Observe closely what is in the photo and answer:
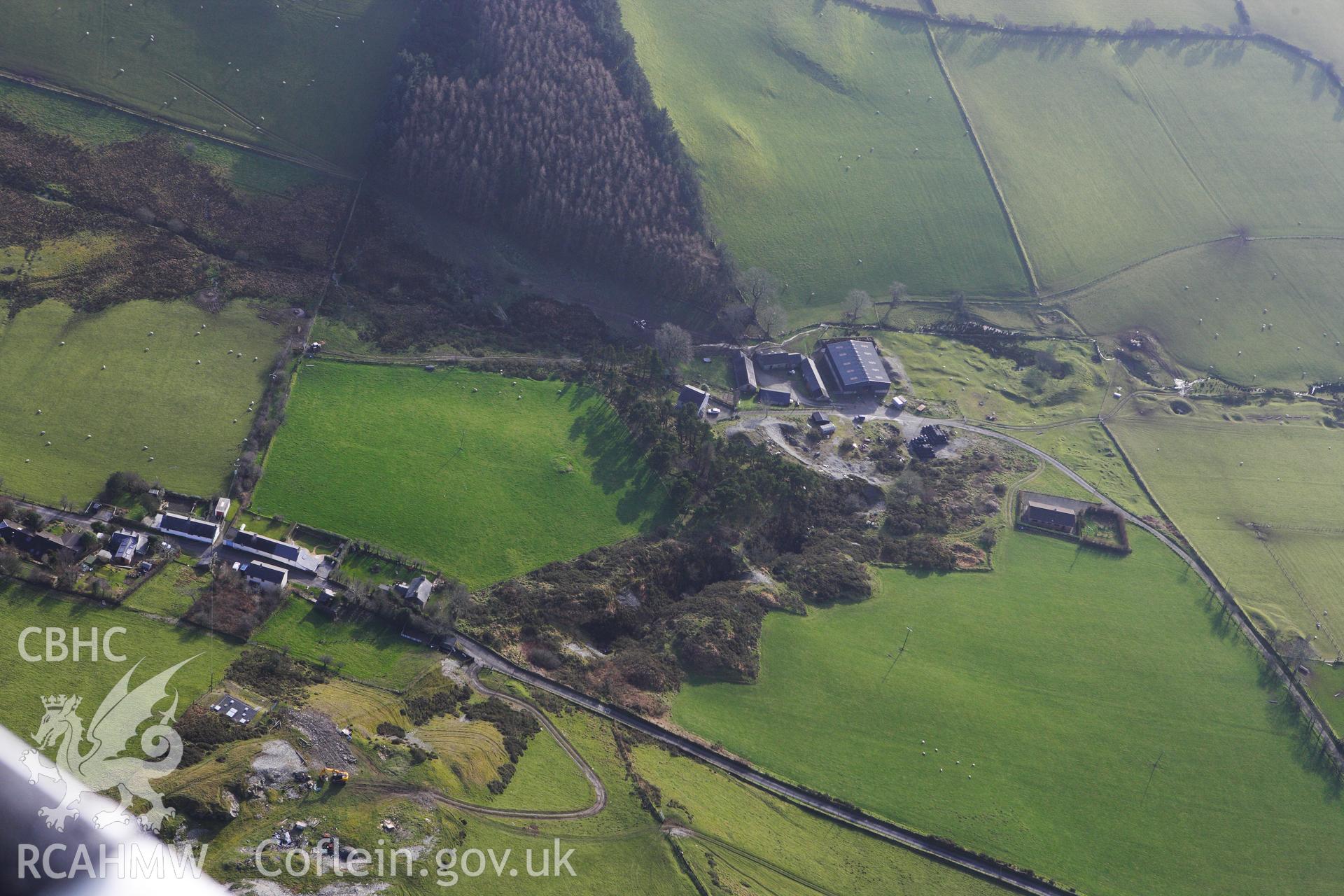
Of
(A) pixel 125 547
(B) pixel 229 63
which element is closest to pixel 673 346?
(A) pixel 125 547

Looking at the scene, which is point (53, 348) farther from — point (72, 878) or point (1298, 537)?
point (1298, 537)

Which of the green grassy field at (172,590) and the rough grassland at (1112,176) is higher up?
the rough grassland at (1112,176)

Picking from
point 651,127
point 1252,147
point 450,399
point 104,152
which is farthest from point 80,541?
point 1252,147

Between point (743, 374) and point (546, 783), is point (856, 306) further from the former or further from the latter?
point (546, 783)

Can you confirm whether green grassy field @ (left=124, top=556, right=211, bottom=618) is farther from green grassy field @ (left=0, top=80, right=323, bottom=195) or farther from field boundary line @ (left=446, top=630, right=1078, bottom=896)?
green grassy field @ (left=0, top=80, right=323, bottom=195)

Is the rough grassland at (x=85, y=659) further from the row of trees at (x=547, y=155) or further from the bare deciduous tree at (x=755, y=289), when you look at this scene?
the bare deciduous tree at (x=755, y=289)

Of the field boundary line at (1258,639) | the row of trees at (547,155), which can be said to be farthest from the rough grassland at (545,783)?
the field boundary line at (1258,639)

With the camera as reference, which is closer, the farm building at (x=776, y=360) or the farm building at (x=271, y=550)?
the farm building at (x=271, y=550)
